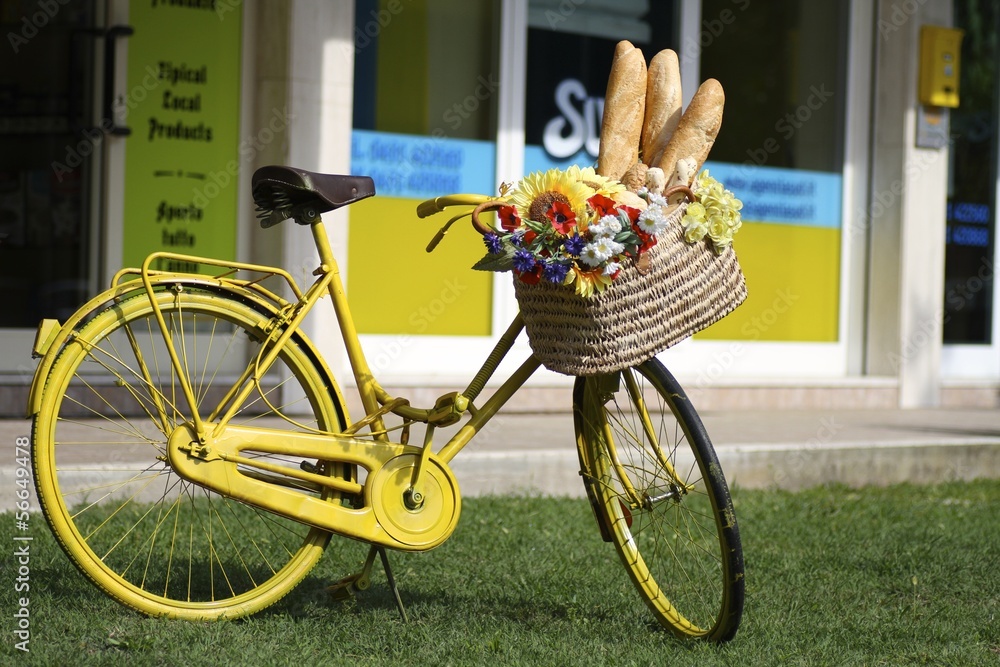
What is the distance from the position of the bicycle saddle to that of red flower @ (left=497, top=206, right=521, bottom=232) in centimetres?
35

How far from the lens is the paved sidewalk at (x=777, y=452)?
541cm

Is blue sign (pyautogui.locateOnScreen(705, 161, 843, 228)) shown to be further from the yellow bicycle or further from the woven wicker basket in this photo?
the woven wicker basket

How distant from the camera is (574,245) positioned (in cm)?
289

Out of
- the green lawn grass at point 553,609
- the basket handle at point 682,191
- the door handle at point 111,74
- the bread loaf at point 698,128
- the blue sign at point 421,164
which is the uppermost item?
the door handle at point 111,74

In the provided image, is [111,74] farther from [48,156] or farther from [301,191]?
[301,191]

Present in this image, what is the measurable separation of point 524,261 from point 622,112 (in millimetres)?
512

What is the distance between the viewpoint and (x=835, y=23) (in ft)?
29.8

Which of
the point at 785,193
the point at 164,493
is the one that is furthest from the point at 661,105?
the point at 785,193

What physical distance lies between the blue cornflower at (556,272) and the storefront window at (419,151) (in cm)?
438

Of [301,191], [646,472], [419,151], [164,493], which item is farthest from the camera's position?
[419,151]

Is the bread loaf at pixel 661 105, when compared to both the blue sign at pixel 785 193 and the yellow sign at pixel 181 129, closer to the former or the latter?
the yellow sign at pixel 181 129

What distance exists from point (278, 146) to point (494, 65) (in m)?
1.68

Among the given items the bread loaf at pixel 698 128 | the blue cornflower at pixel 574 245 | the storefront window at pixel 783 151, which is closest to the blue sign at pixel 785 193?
the storefront window at pixel 783 151

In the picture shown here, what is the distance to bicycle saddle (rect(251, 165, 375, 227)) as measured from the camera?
3.10m
